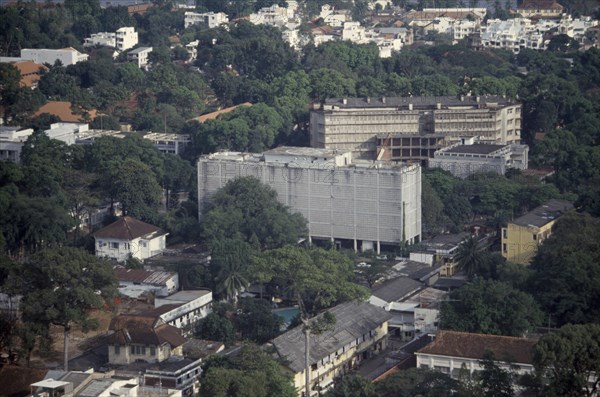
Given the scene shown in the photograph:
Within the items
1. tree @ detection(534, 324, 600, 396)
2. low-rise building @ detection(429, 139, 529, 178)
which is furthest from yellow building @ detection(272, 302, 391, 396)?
low-rise building @ detection(429, 139, 529, 178)

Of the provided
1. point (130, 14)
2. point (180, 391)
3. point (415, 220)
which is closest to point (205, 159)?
point (415, 220)

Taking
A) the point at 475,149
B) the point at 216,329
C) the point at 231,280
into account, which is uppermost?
the point at 475,149

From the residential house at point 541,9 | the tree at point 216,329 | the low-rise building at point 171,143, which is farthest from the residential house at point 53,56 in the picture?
the tree at point 216,329

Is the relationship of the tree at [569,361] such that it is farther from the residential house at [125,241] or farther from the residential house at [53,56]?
the residential house at [53,56]

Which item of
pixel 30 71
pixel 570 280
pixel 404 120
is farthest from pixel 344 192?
pixel 30 71

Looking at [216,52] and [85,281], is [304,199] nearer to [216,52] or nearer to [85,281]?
[85,281]

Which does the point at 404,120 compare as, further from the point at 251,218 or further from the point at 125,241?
the point at 125,241
